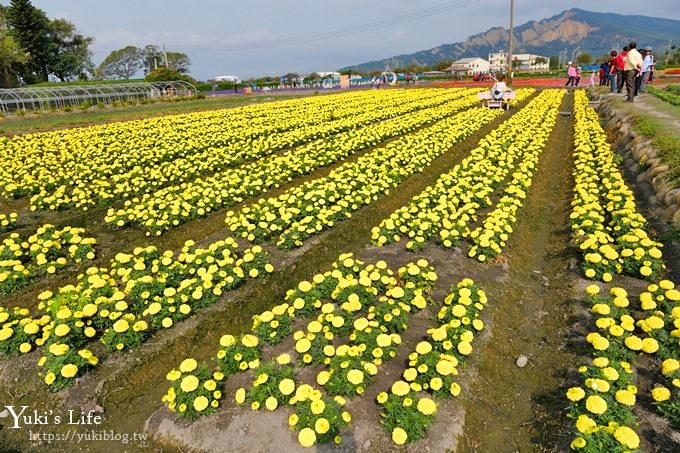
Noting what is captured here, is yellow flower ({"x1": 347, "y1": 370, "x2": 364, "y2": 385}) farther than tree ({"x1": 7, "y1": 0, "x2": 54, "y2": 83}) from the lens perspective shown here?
No

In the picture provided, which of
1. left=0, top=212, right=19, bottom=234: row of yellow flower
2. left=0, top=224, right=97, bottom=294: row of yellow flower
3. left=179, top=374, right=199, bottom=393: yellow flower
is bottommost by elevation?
left=179, top=374, right=199, bottom=393: yellow flower

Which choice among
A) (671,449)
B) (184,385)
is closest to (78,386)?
(184,385)

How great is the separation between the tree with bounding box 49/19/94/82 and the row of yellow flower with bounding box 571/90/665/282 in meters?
88.8

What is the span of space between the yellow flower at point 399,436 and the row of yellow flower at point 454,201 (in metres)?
3.89

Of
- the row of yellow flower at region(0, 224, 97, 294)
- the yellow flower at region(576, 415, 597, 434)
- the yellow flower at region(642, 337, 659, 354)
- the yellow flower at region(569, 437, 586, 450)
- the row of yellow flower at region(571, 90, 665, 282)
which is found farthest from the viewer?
the row of yellow flower at region(0, 224, 97, 294)

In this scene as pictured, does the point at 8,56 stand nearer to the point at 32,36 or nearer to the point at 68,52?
the point at 32,36

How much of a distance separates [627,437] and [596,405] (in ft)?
1.36

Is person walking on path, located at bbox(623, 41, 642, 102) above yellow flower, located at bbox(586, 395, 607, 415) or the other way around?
above

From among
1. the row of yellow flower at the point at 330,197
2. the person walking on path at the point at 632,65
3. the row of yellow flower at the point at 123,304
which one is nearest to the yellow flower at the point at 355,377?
the row of yellow flower at the point at 123,304

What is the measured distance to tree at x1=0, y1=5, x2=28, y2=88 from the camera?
54.1 m

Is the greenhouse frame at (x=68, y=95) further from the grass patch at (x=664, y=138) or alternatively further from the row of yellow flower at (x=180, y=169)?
the grass patch at (x=664, y=138)

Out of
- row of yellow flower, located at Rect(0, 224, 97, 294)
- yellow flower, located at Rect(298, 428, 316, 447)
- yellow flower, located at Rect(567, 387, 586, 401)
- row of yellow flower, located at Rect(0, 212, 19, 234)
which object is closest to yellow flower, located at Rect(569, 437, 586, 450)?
yellow flower, located at Rect(567, 387, 586, 401)

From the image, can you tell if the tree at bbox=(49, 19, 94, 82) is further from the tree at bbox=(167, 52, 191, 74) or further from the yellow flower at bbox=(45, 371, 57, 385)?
the yellow flower at bbox=(45, 371, 57, 385)

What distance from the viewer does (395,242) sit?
7.70m
